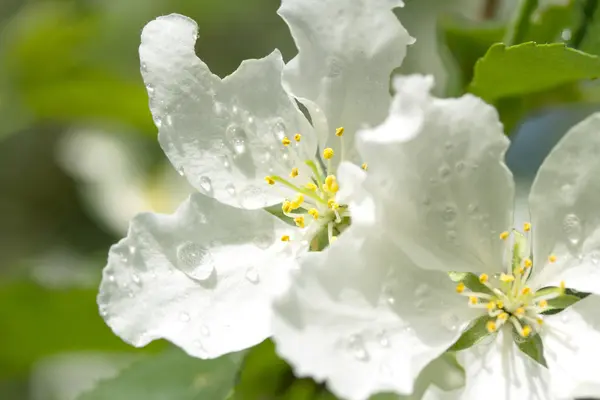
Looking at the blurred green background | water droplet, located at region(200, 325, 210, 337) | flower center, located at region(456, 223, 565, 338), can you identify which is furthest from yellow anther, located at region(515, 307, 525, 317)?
the blurred green background

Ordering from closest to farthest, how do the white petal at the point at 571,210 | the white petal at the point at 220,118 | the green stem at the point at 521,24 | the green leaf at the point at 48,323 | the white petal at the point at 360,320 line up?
1. the white petal at the point at 360,320
2. the white petal at the point at 571,210
3. the white petal at the point at 220,118
4. the green stem at the point at 521,24
5. the green leaf at the point at 48,323

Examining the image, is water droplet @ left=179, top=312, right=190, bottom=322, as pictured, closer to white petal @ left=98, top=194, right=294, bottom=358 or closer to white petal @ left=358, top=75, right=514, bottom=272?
white petal @ left=98, top=194, right=294, bottom=358

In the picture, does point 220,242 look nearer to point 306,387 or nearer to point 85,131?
point 306,387

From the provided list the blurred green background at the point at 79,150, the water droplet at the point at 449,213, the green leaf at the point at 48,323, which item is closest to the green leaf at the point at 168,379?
the blurred green background at the point at 79,150

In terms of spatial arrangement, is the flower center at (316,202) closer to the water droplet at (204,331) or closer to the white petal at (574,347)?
the water droplet at (204,331)

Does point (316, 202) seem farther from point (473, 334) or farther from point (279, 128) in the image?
point (473, 334)
